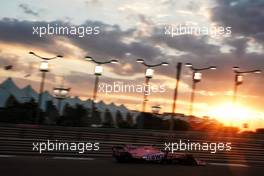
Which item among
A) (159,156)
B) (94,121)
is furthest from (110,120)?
(159,156)

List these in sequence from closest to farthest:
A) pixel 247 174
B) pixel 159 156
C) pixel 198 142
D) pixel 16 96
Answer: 1. pixel 247 174
2. pixel 159 156
3. pixel 198 142
4. pixel 16 96

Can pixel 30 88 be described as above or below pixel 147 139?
above

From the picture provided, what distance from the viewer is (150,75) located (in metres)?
39.8

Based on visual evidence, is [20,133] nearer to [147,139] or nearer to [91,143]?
[91,143]

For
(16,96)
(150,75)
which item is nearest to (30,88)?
(16,96)

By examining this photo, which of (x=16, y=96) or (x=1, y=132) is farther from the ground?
(x=16, y=96)

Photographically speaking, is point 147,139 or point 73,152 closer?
point 73,152

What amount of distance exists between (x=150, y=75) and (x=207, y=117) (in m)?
22.4

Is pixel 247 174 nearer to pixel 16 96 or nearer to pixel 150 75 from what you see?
pixel 150 75

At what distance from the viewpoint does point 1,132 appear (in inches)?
1451

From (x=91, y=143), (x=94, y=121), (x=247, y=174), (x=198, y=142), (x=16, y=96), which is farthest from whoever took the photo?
(x=16, y=96)

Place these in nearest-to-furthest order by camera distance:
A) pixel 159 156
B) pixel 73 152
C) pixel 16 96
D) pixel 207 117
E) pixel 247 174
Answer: pixel 247 174, pixel 159 156, pixel 73 152, pixel 207 117, pixel 16 96

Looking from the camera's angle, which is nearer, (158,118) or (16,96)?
(158,118)

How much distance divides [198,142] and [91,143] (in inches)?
300
